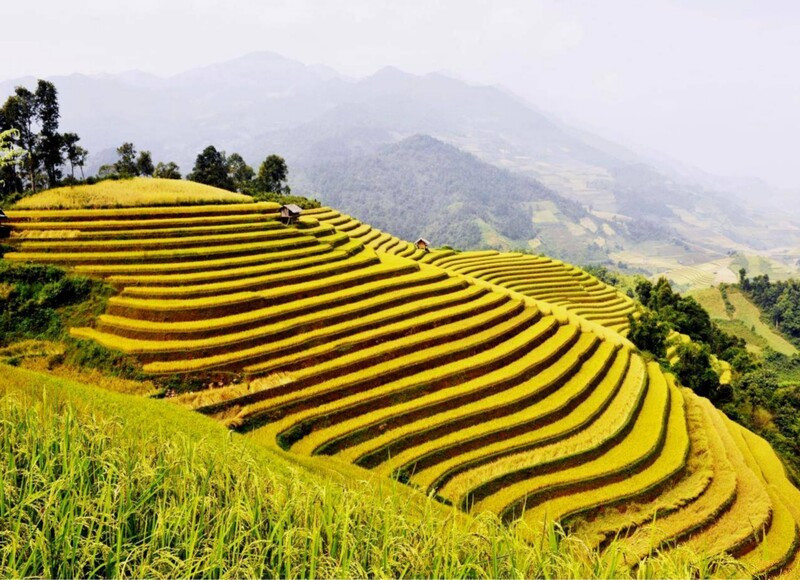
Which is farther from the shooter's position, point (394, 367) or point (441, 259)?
point (441, 259)

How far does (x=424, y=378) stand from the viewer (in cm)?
2008

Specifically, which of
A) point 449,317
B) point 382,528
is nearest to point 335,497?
point 382,528

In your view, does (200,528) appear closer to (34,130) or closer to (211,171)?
(34,130)

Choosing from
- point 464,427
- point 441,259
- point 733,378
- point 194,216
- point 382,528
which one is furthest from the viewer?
point 441,259

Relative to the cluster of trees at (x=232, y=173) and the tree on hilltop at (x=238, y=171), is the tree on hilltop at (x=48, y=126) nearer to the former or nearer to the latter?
the cluster of trees at (x=232, y=173)

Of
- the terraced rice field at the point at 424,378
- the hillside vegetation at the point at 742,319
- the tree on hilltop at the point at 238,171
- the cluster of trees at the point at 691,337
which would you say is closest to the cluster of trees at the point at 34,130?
the terraced rice field at the point at 424,378

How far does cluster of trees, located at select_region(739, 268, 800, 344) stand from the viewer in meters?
76.9

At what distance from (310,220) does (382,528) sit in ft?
96.3

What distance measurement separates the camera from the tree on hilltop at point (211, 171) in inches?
2196

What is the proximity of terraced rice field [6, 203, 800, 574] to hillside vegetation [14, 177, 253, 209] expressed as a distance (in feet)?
4.21

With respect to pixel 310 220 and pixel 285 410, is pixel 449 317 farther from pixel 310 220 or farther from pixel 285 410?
pixel 310 220

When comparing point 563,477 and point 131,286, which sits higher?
point 131,286

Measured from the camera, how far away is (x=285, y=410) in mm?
17188

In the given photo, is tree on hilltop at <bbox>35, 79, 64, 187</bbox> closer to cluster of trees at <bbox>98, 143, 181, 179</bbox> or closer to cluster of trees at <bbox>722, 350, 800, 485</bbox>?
cluster of trees at <bbox>98, 143, 181, 179</bbox>
